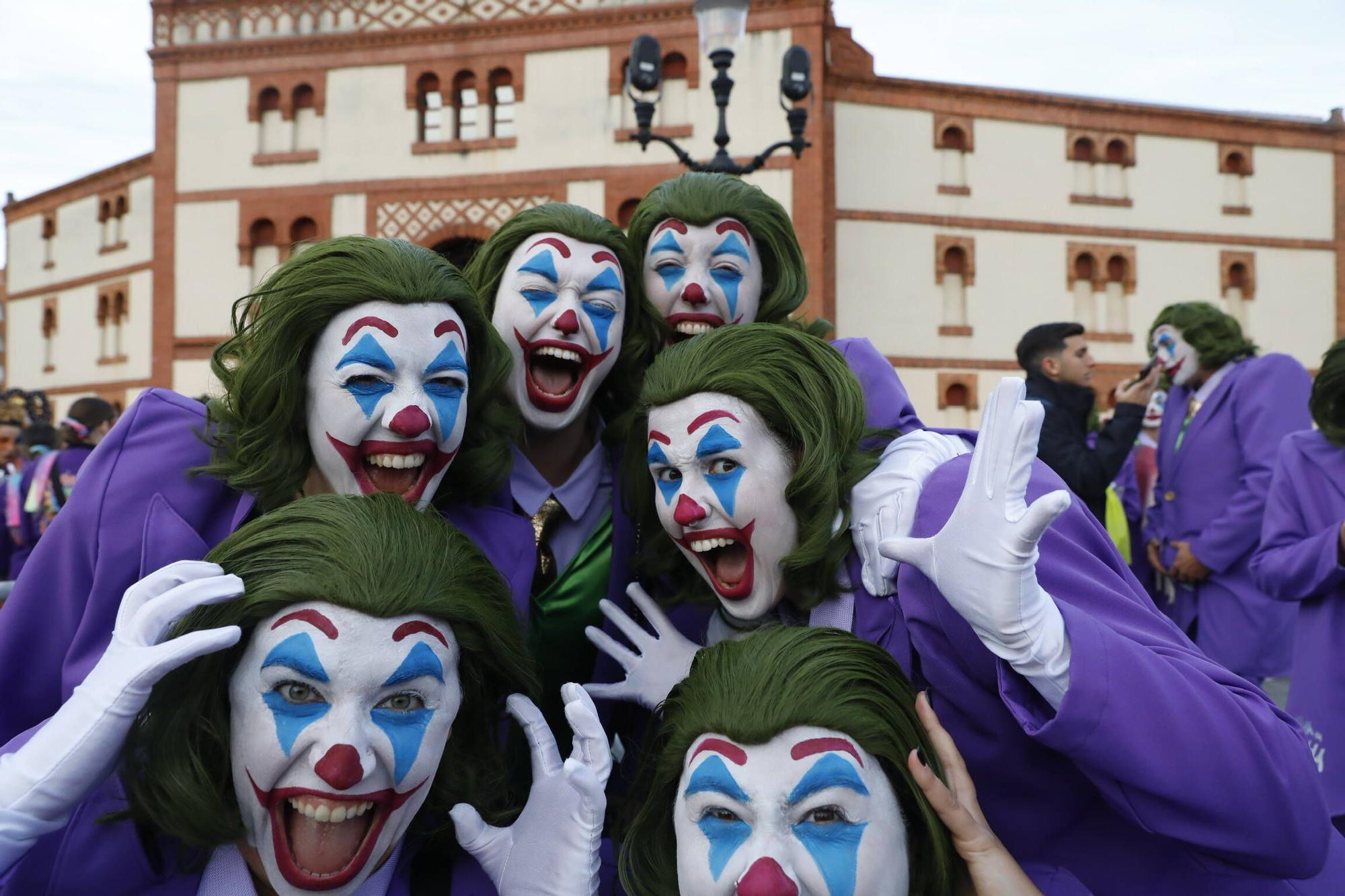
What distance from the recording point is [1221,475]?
5.36 metres

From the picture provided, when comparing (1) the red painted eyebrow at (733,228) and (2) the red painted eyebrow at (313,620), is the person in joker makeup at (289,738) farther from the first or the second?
(1) the red painted eyebrow at (733,228)

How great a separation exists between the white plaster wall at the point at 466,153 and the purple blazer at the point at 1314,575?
1379cm

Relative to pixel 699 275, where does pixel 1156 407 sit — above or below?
below

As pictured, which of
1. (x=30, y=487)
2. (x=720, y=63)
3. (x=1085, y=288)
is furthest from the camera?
(x=1085, y=288)

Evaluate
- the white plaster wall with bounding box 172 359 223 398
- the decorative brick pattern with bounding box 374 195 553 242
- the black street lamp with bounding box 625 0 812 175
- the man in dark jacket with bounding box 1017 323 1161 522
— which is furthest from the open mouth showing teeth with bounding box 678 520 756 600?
the white plaster wall with bounding box 172 359 223 398

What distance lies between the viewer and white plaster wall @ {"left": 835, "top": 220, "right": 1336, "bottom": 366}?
1888 cm

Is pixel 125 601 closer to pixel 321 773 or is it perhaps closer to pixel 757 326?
pixel 321 773

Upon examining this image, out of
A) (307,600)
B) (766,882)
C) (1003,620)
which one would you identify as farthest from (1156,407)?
(307,600)

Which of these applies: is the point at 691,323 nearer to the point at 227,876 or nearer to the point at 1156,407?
the point at 227,876

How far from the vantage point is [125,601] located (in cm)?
207

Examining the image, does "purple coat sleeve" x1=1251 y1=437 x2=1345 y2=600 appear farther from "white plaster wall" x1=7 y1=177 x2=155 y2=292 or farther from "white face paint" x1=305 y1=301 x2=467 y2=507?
"white plaster wall" x1=7 y1=177 x2=155 y2=292

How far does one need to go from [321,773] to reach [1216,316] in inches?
178

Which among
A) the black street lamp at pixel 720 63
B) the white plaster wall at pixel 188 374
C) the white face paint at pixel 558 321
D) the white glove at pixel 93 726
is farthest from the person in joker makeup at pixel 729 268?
the white plaster wall at pixel 188 374

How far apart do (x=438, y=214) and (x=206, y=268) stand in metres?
3.79
